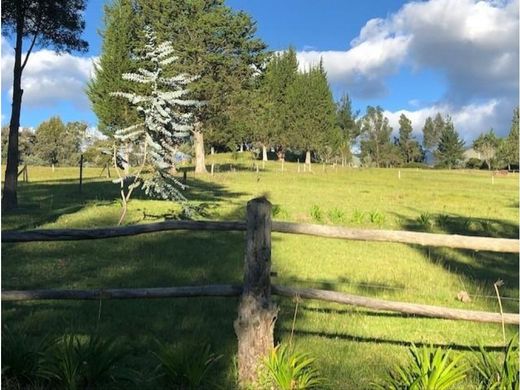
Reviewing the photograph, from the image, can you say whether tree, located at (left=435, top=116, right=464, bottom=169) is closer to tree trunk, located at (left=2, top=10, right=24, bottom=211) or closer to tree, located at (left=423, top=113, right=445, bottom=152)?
tree, located at (left=423, top=113, right=445, bottom=152)

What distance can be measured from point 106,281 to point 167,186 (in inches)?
305

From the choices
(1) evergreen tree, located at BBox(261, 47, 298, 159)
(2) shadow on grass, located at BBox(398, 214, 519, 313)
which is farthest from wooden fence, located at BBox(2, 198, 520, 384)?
(1) evergreen tree, located at BBox(261, 47, 298, 159)

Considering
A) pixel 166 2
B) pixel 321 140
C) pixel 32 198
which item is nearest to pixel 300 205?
pixel 32 198

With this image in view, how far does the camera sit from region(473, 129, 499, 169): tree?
96.7 meters

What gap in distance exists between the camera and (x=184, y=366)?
172 inches

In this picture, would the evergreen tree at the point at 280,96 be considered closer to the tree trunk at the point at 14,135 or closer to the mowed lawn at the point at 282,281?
the tree trunk at the point at 14,135

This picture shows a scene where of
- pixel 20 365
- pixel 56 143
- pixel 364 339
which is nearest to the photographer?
pixel 20 365

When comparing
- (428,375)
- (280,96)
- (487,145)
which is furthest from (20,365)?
(487,145)

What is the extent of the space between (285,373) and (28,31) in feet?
64.3

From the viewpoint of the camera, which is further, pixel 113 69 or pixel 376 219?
pixel 113 69

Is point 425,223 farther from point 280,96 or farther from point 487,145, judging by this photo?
point 487,145

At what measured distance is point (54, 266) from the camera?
372 inches

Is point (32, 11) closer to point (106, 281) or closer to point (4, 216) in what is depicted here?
point (4, 216)

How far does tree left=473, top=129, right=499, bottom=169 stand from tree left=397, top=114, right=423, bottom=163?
12.7m
